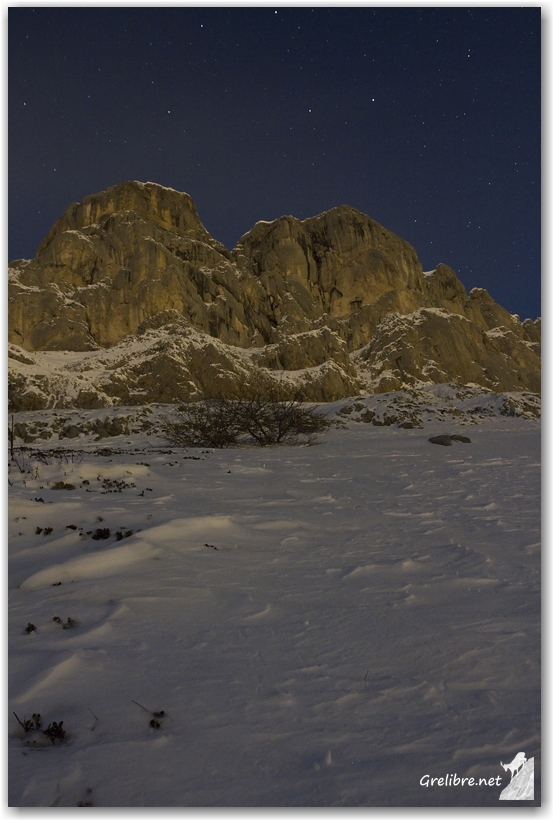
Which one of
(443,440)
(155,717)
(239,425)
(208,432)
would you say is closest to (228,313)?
(239,425)

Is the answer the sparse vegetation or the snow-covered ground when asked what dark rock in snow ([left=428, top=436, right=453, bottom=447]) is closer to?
the snow-covered ground

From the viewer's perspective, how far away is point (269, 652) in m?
2.59

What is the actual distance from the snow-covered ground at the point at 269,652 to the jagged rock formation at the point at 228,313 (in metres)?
31.6

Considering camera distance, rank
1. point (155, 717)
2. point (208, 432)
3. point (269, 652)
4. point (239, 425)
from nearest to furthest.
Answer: point (155, 717), point (269, 652), point (208, 432), point (239, 425)

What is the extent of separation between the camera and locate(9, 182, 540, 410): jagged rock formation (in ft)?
141

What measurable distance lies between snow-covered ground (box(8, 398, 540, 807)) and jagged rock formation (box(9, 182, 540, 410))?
3159 centimetres

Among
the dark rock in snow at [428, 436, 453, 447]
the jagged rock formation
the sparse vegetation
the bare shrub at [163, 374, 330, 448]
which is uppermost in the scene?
the jagged rock formation

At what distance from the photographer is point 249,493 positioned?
23.0 ft

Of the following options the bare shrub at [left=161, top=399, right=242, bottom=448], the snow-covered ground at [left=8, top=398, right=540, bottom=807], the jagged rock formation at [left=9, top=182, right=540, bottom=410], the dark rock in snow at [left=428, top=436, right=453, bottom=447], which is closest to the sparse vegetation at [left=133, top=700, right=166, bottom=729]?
the snow-covered ground at [left=8, top=398, right=540, bottom=807]

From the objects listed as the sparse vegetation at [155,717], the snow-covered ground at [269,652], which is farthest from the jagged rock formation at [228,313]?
the sparse vegetation at [155,717]

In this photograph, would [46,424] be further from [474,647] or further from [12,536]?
[474,647]

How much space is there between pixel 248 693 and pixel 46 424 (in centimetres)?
2014

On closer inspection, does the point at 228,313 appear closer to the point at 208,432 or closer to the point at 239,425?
the point at 239,425

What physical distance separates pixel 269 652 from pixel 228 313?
6591 cm
